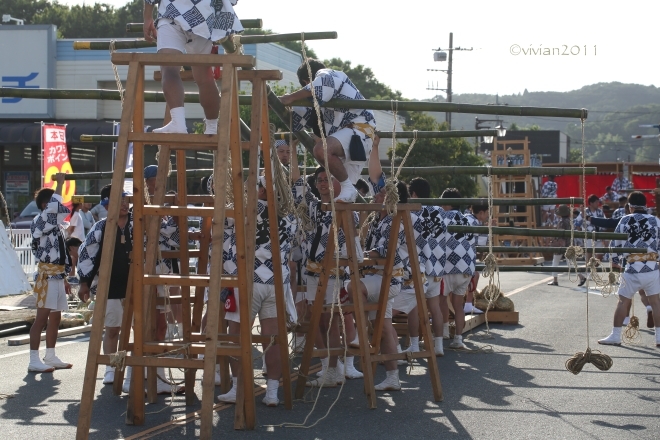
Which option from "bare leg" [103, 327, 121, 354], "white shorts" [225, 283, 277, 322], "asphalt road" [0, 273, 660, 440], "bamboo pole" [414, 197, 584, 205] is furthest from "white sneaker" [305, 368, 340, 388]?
"bamboo pole" [414, 197, 584, 205]

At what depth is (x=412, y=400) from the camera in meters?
8.59

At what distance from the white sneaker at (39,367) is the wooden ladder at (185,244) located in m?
2.39

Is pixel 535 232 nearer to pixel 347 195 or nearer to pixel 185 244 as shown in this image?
pixel 347 195

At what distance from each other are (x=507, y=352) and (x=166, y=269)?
4.64m

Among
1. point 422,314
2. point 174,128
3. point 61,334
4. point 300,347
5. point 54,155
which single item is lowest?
point 61,334

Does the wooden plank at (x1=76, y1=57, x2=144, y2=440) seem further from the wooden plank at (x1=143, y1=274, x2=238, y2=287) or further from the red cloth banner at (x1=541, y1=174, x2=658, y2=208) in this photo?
the red cloth banner at (x1=541, y1=174, x2=658, y2=208)

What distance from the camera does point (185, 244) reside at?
26.6 ft

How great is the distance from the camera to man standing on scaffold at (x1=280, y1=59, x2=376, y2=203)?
8.32m

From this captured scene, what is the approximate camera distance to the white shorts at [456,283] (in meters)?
12.3

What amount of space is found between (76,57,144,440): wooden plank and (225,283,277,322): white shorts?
1718 millimetres

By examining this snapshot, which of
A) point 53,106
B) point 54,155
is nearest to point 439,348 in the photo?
point 54,155

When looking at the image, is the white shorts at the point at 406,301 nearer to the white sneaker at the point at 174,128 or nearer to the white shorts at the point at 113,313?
the white shorts at the point at 113,313

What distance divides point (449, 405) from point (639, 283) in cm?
527

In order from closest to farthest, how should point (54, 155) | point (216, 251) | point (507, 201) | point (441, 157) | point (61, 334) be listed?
point (216, 251) < point (507, 201) < point (61, 334) < point (54, 155) < point (441, 157)
